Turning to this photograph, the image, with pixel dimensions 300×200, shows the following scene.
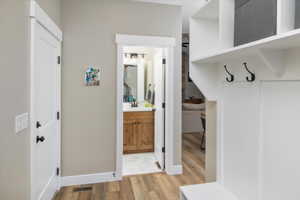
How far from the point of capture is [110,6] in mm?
2695

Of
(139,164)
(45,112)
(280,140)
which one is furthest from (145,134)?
(280,140)

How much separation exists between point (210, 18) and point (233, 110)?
698mm

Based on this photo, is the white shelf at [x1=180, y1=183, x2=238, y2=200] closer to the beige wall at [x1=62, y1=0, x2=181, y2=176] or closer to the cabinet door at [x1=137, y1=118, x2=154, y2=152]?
the beige wall at [x1=62, y1=0, x2=181, y2=176]

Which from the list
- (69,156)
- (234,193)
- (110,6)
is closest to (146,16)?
(110,6)

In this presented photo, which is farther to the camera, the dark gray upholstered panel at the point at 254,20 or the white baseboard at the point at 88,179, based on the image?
the white baseboard at the point at 88,179

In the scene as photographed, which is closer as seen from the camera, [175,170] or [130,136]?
[175,170]

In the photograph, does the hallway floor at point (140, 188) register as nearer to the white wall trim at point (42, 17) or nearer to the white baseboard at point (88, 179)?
the white baseboard at point (88, 179)

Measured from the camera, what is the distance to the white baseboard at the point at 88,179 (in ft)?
8.52

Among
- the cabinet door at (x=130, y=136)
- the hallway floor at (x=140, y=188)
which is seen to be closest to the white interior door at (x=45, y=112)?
the hallway floor at (x=140, y=188)

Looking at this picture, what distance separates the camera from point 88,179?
2.66 meters

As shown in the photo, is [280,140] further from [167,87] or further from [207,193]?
[167,87]

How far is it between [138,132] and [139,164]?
0.70m

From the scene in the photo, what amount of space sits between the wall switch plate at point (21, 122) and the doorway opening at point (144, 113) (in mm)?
1868

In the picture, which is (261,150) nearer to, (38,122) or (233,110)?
(233,110)
